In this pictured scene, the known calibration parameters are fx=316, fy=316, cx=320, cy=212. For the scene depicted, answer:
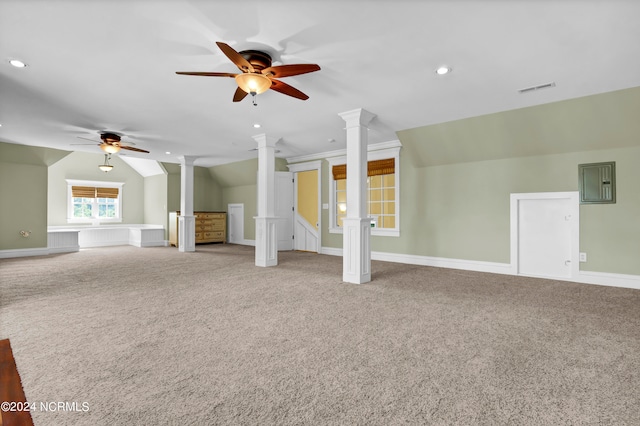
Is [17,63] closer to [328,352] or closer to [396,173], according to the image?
[328,352]

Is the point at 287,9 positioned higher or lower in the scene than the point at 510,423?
higher

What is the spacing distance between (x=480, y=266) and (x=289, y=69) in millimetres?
4779

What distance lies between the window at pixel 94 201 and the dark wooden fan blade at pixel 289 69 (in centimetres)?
1033

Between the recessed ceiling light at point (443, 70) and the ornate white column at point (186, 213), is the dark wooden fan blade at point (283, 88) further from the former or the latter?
the ornate white column at point (186, 213)

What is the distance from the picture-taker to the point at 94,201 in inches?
419

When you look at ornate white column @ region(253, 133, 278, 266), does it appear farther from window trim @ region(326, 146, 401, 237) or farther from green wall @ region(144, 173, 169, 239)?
green wall @ region(144, 173, 169, 239)

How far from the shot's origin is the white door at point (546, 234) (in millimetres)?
4855

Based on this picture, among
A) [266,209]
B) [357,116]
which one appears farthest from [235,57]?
[266,209]

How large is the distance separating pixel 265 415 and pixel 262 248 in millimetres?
4657

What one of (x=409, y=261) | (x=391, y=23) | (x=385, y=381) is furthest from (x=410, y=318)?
(x=409, y=261)

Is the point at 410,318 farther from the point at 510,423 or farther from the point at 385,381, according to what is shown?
the point at 510,423

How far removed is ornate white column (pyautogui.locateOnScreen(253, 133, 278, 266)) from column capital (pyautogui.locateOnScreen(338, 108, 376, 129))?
2.01 meters

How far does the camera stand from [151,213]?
11.3 m

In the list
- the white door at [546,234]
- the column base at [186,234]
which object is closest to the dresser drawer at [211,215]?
the column base at [186,234]
